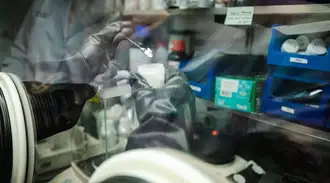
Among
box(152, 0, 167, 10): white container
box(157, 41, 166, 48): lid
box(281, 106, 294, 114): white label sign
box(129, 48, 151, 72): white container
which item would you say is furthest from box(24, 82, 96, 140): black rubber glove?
box(281, 106, 294, 114): white label sign

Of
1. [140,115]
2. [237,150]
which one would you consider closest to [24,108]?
[140,115]

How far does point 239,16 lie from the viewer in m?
0.81

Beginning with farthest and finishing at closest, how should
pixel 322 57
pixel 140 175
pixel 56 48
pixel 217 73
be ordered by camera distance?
pixel 217 73 → pixel 56 48 → pixel 322 57 → pixel 140 175

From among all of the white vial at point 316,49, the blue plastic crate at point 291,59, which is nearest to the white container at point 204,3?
the blue plastic crate at point 291,59

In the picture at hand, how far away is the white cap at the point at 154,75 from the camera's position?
65 centimetres

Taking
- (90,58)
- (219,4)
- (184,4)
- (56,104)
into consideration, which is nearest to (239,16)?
(219,4)

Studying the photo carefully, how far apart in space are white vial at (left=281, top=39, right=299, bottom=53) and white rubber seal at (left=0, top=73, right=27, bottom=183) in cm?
64

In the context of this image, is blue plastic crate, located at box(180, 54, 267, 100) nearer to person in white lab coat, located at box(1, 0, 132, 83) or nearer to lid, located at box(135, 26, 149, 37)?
lid, located at box(135, 26, 149, 37)

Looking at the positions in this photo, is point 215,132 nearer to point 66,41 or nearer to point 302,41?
point 302,41

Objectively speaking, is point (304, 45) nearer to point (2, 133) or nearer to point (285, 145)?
point (285, 145)

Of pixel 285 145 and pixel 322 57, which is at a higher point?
pixel 322 57

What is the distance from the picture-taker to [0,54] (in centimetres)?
83

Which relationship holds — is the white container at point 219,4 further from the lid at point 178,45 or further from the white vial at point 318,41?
the white vial at point 318,41

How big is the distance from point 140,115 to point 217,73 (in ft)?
1.07
